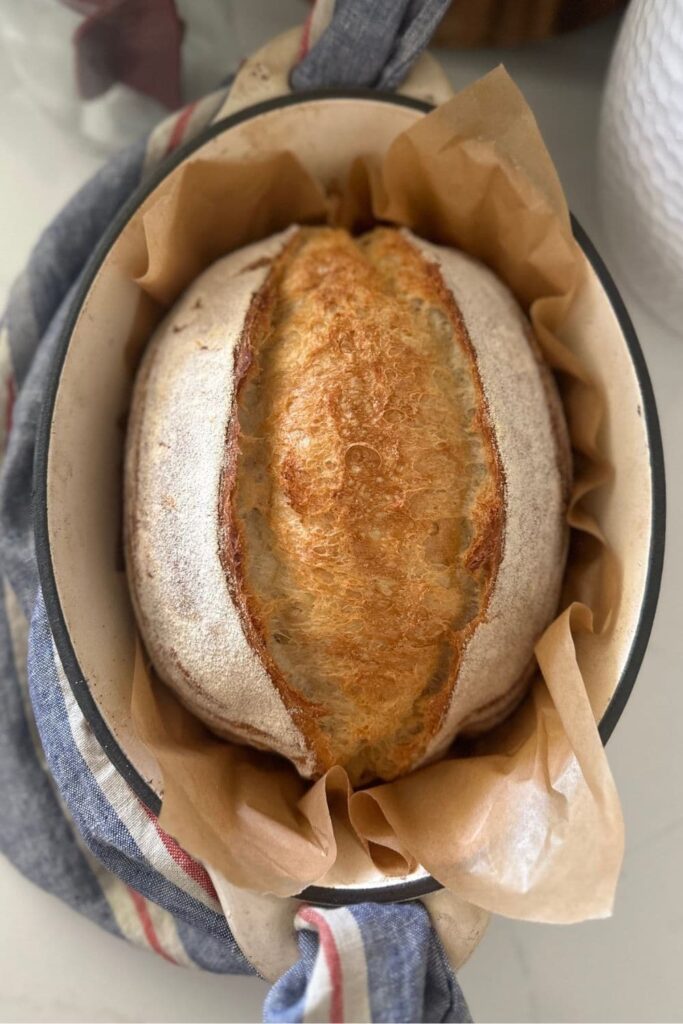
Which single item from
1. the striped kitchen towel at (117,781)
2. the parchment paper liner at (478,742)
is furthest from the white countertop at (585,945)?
the parchment paper liner at (478,742)

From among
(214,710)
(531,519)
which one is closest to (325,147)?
(531,519)

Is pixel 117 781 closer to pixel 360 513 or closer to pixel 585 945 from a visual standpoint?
pixel 360 513

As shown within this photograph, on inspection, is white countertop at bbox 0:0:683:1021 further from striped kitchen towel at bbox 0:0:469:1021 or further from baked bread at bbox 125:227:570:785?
baked bread at bbox 125:227:570:785

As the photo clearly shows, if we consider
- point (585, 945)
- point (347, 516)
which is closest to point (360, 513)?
point (347, 516)

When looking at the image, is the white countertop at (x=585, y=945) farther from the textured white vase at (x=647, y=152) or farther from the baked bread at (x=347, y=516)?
the baked bread at (x=347, y=516)

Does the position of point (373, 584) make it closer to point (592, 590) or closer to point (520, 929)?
point (592, 590)

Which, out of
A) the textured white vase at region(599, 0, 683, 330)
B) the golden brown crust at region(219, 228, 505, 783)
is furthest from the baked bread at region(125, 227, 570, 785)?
the textured white vase at region(599, 0, 683, 330)
